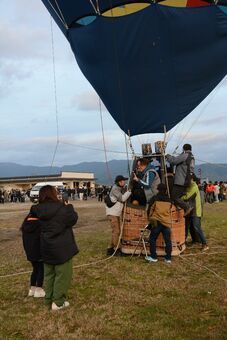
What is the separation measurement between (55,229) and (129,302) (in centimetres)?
124

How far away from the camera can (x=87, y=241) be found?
10.7 m

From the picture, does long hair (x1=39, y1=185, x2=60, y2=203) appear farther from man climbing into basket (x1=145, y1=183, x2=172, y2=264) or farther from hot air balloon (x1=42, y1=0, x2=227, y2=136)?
hot air balloon (x1=42, y1=0, x2=227, y2=136)

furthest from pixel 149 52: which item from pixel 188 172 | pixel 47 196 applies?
pixel 47 196

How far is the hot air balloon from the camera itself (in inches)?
341

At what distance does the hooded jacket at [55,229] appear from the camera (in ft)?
17.4

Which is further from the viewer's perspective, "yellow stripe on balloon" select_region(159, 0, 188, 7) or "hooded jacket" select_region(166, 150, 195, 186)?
"yellow stripe on balloon" select_region(159, 0, 188, 7)

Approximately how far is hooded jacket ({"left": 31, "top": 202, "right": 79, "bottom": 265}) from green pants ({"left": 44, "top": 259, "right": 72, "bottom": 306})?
3.6 inches

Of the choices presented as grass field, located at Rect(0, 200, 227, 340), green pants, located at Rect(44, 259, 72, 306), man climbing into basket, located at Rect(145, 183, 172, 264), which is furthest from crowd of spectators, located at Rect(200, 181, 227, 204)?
green pants, located at Rect(44, 259, 72, 306)

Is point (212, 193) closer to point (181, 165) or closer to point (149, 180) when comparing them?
point (181, 165)

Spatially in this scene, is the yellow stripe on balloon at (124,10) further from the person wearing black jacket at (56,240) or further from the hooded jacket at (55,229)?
the hooded jacket at (55,229)

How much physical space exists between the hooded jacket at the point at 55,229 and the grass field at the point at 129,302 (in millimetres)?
618

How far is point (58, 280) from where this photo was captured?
17.6ft

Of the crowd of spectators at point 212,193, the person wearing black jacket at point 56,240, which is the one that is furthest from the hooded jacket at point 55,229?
the crowd of spectators at point 212,193

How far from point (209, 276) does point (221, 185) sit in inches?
983
